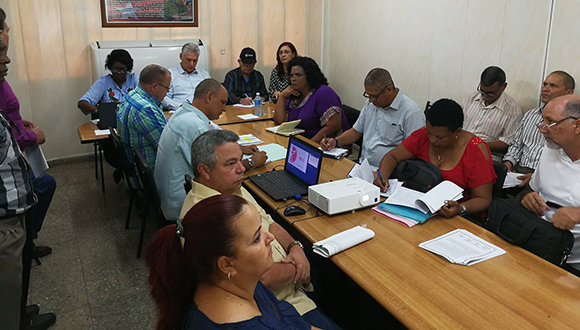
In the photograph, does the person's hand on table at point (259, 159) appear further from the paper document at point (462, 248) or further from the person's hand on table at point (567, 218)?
the person's hand on table at point (567, 218)

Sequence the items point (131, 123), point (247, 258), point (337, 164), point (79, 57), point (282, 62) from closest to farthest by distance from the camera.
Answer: point (247, 258) → point (337, 164) → point (131, 123) → point (79, 57) → point (282, 62)

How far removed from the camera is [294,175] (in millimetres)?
2797

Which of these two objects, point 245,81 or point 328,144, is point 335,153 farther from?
point 245,81

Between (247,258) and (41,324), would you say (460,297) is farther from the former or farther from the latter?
(41,324)

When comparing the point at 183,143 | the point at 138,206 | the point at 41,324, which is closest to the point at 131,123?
the point at 183,143

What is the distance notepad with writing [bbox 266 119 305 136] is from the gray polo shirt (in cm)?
54

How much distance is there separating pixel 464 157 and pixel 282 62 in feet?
11.6

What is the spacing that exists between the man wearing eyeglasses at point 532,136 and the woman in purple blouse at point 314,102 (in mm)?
1439

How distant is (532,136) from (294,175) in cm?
212

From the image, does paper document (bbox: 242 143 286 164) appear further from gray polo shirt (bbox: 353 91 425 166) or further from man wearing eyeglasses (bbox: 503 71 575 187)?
man wearing eyeglasses (bbox: 503 71 575 187)

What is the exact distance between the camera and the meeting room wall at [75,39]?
4973 mm

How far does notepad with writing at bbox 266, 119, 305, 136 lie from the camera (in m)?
3.93

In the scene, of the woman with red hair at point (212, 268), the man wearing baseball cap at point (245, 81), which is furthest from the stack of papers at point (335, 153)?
the man wearing baseball cap at point (245, 81)

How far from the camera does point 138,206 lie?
167 inches
